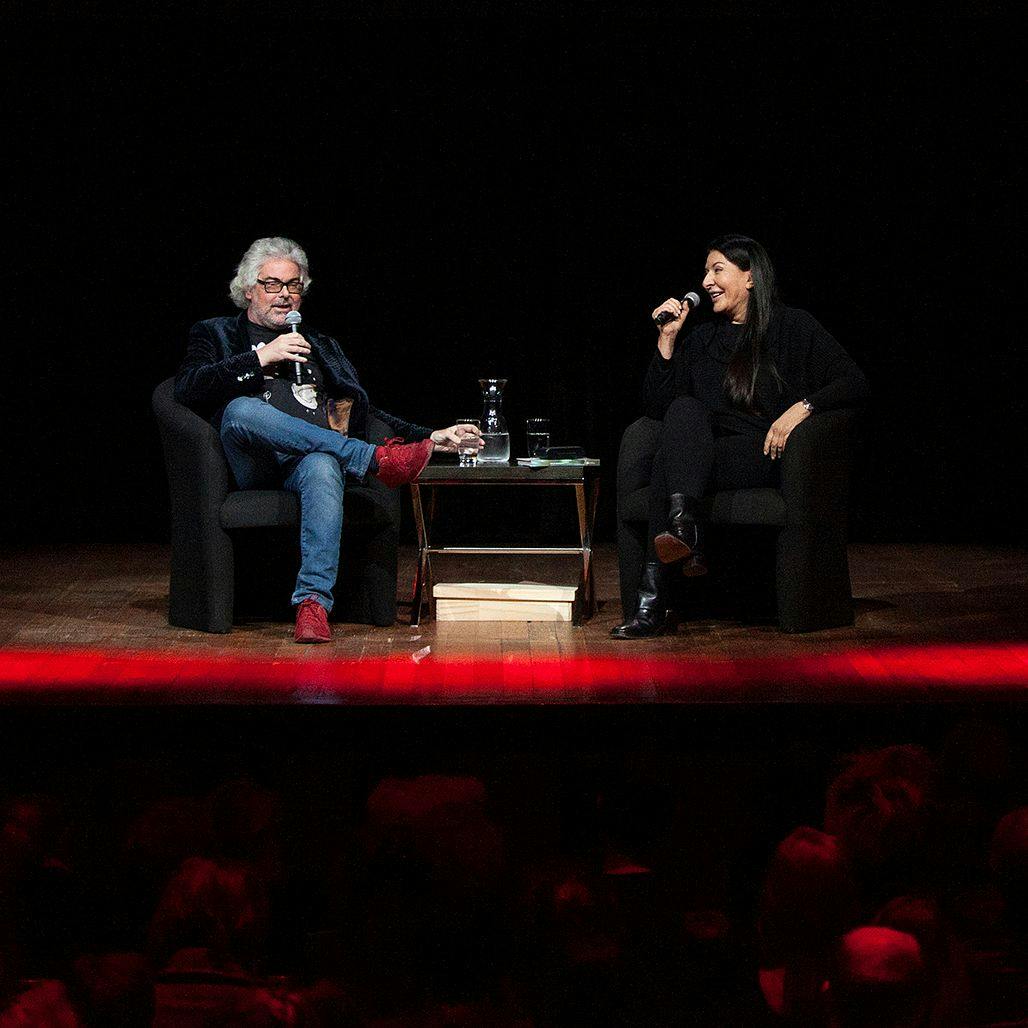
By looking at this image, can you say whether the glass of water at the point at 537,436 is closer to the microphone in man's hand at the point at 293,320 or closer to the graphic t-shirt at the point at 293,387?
the graphic t-shirt at the point at 293,387

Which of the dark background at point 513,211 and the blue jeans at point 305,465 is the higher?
the dark background at point 513,211

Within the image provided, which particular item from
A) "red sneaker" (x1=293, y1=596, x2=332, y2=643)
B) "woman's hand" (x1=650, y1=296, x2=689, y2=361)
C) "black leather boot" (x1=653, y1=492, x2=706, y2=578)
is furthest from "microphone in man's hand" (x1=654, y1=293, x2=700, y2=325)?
"red sneaker" (x1=293, y1=596, x2=332, y2=643)

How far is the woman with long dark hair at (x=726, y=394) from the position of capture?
3586mm

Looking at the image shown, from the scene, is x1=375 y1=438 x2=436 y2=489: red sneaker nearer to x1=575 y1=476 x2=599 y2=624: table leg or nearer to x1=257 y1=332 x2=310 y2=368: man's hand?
x1=257 y1=332 x2=310 y2=368: man's hand

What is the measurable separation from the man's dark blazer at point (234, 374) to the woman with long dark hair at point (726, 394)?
750 mm

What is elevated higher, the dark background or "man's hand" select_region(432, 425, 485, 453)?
the dark background

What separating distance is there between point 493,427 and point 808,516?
96cm

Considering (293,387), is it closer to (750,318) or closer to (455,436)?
(455,436)

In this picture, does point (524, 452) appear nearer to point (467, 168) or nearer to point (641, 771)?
point (467, 168)

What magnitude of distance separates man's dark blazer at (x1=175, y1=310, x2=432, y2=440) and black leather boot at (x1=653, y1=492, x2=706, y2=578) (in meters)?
0.80

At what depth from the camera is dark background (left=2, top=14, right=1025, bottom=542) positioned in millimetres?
5750

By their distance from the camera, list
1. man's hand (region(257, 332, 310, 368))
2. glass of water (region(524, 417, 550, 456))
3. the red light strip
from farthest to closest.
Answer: glass of water (region(524, 417, 550, 456)) < man's hand (region(257, 332, 310, 368)) < the red light strip

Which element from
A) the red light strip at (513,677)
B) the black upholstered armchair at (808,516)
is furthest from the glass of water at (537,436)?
the red light strip at (513,677)

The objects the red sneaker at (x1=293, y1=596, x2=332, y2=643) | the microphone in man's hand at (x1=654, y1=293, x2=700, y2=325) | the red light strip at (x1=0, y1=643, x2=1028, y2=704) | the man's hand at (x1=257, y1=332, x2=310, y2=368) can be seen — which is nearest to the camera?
the red light strip at (x1=0, y1=643, x2=1028, y2=704)
